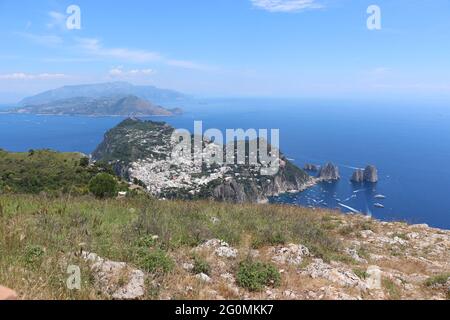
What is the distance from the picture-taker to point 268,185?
120m

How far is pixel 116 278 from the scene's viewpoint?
181 inches

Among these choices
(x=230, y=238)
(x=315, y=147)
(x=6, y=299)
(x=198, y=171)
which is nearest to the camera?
(x=6, y=299)

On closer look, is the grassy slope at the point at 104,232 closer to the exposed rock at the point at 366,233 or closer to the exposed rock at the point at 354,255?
the exposed rock at the point at 354,255

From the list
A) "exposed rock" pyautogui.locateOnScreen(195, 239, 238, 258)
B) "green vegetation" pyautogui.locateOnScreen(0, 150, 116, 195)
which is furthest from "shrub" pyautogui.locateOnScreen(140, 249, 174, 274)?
"green vegetation" pyautogui.locateOnScreen(0, 150, 116, 195)

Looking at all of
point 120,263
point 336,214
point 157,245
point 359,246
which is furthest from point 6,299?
point 336,214

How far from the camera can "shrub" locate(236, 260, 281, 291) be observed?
5.17 metres

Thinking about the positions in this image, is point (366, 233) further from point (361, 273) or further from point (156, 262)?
point (156, 262)

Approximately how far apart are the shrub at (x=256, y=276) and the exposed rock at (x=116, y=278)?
4.88ft

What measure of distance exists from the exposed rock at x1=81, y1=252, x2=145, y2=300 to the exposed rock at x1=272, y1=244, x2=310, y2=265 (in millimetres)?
2688

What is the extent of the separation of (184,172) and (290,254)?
339ft

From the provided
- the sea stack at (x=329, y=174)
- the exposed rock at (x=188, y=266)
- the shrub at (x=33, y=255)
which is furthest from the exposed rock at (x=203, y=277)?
the sea stack at (x=329, y=174)

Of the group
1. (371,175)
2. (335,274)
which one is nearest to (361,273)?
(335,274)
